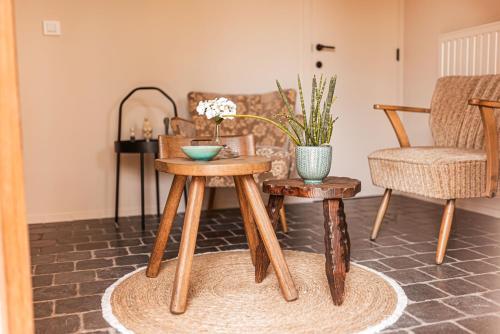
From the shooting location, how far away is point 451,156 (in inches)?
96.0

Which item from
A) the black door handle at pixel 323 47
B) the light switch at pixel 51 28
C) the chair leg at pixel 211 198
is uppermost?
the light switch at pixel 51 28

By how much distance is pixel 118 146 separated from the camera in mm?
3332

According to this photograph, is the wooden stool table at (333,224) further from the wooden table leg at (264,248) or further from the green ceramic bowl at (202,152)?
the green ceramic bowl at (202,152)

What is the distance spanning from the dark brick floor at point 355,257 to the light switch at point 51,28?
1249 millimetres

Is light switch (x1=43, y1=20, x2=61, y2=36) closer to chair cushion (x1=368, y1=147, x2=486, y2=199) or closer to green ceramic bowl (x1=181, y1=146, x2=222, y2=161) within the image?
green ceramic bowl (x1=181, y1=146, x2=222, y2=161)

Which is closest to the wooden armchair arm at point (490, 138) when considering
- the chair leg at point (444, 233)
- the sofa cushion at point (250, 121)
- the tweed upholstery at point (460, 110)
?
the chair leg at point (444, 233)

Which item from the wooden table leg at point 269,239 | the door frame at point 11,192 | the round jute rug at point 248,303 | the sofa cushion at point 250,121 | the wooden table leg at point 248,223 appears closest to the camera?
the door frame at point 11,192

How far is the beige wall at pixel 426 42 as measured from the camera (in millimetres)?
3590

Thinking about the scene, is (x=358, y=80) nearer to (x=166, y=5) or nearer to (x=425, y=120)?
(x=425, y=120)

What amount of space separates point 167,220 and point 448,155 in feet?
4.42

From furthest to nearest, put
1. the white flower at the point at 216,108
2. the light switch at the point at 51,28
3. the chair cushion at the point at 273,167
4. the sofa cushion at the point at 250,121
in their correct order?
the sofa cushion at the point at 250,121 → the light switch at the point at 51,28 → the chair cushion at the point at 273,167 → the white flower at the point at 216,108

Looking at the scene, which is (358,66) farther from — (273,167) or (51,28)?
(51,28)

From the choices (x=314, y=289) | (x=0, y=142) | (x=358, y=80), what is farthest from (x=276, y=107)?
(x=0, y=142)

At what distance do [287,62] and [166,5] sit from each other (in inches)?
39.5
